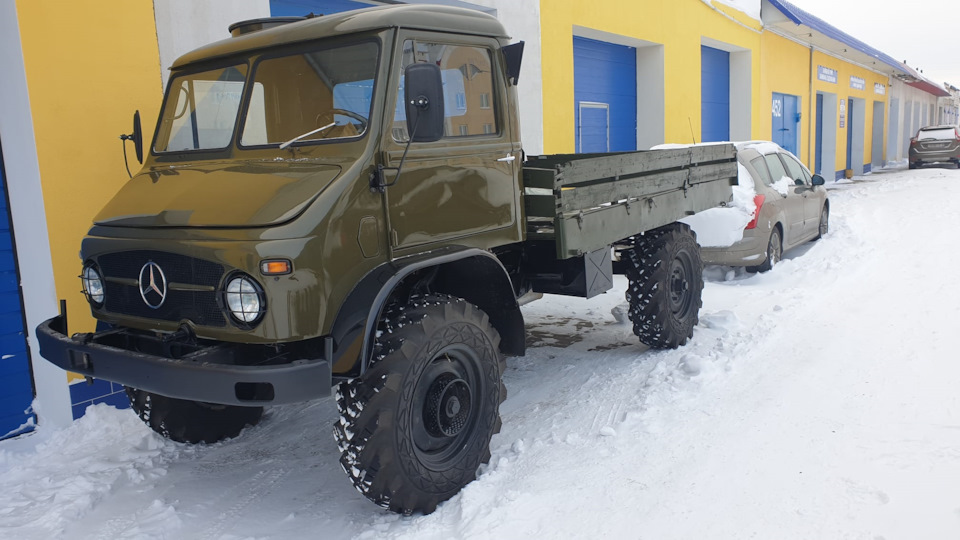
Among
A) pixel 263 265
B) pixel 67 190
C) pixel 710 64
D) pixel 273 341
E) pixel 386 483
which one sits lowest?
pixel 386 483

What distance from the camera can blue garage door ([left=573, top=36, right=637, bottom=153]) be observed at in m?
11.9

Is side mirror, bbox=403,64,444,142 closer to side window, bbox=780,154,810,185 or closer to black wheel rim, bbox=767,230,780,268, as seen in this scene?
black wheel rim, bbox=767,230,780,268

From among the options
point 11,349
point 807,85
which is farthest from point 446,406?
point 807,85

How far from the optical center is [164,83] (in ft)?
18.1

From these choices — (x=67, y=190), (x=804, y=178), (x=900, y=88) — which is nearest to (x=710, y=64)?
(x=804, y=178)

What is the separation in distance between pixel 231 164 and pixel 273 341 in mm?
1149

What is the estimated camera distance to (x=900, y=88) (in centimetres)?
3700

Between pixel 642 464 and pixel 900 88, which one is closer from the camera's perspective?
pixel 642 464

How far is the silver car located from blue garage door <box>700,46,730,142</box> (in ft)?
18.2

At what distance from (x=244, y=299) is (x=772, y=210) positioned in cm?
720

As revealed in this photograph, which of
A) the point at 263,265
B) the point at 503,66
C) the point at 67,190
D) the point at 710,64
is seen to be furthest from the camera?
the point at 710,64

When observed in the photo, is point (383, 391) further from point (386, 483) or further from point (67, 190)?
point (67, 190)

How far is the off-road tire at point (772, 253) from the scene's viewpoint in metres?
8.77

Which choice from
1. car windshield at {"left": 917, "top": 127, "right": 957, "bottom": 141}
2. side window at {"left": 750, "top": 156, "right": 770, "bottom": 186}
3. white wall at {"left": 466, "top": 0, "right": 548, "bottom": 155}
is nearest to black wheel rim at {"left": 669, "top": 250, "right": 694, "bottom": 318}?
side window at {"left": 750, "top": 156, "right": 770, "bottom": 186}
